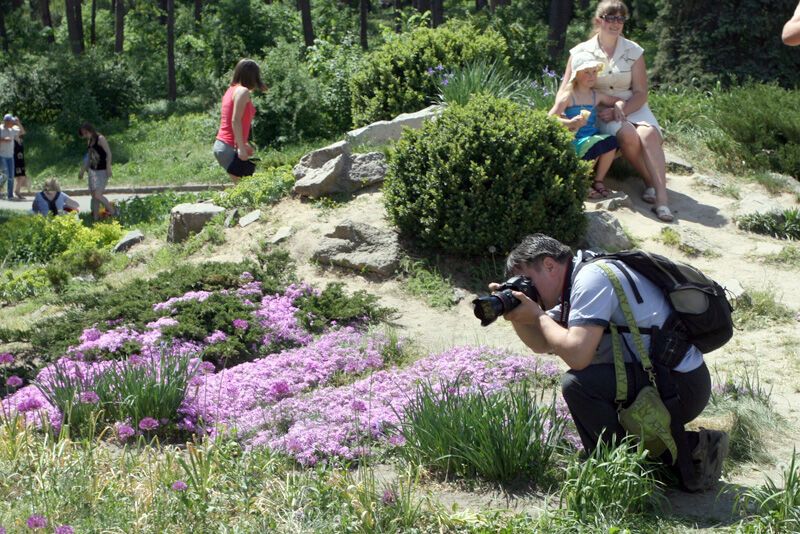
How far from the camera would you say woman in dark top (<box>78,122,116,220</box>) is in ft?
47.8

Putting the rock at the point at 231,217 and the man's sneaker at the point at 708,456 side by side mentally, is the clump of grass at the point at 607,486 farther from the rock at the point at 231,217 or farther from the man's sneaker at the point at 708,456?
the rock at the point at 231,217

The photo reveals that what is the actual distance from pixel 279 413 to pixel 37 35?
1315 inches

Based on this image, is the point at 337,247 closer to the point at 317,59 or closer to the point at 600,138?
the point at 600,138

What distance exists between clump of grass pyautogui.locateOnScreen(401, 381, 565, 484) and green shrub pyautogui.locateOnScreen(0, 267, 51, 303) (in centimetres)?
542

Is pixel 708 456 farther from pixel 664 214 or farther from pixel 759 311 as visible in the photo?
pixel 664 214

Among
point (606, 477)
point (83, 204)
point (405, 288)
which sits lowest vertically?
point (83, 204)

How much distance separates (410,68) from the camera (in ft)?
34.6

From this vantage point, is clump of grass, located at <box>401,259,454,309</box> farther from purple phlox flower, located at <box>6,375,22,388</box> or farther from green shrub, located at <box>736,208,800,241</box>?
purple phlox flower, located at <box>6,375,22,388</box>

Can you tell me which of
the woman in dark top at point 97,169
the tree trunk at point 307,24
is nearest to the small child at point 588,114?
the woman in dark top at point 97,169

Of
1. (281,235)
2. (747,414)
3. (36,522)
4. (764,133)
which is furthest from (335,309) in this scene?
(764,133)

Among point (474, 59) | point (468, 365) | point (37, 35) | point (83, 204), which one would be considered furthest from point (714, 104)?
point (37, 35)

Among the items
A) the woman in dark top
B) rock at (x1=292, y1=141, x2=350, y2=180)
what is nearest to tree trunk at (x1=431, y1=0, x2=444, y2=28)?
the woman in dark top

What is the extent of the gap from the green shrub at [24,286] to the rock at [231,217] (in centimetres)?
163

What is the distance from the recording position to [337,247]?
785 centimetres
